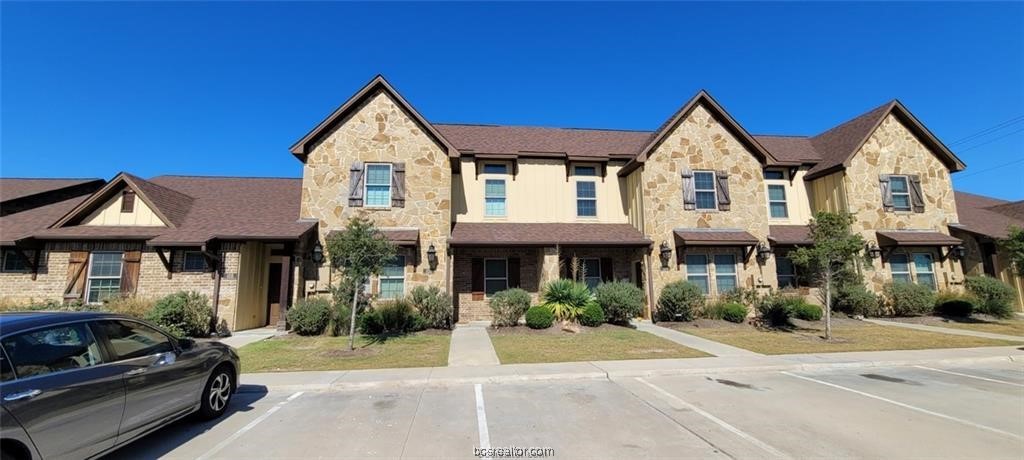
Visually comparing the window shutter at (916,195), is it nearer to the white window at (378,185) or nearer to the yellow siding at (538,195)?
the yellow siding at (538,195)

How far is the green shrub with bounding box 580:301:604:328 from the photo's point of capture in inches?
581

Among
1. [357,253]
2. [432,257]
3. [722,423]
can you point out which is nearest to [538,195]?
[432,257]

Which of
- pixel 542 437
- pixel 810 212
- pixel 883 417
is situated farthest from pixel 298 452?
pixel 810 212

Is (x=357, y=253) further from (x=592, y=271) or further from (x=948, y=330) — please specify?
(x=948, y=330)

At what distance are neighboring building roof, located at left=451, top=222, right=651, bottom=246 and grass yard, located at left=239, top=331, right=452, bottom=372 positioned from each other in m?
4.15

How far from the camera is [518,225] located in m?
18.0

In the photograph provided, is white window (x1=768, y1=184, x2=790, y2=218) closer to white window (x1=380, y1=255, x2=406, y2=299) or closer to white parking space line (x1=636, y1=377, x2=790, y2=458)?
white parking space line (x1=636, y1=377, x2=790, y2=458)

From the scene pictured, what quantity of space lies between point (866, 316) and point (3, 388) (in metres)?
23.6

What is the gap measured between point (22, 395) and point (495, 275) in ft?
48.0

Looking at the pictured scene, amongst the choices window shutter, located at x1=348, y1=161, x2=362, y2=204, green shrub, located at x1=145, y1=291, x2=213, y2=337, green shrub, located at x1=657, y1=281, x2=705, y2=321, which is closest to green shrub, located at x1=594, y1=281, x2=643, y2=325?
green shrub, located at x1=657, y1=281, x2=705, y2=321

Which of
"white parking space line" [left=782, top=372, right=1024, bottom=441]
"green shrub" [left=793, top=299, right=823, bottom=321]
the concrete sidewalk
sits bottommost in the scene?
"white parking space line" [left=782, top=372, right=1024, bottom=441]

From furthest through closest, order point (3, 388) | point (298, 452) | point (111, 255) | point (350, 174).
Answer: point (350, 174)
point (111, 255)
point (298, 452)
point (3, 388)

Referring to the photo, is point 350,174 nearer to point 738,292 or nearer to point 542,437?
point 542,437

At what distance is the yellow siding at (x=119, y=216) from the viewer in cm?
1538
